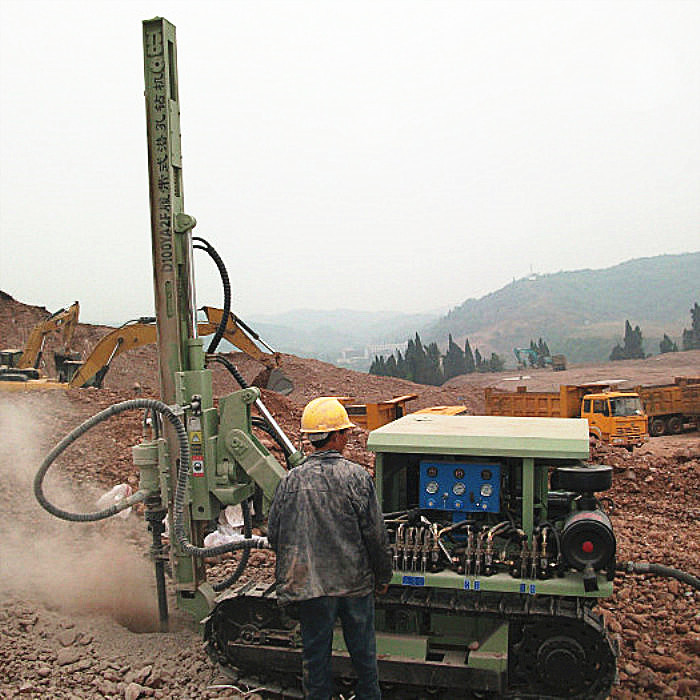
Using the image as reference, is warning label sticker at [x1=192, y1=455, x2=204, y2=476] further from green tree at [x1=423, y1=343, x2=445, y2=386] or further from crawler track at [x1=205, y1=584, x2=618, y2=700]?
green tree at [x1=423, y1=343, x2=445, y2=386]

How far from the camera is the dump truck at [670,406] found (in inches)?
894

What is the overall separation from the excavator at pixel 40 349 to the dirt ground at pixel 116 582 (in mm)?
5568

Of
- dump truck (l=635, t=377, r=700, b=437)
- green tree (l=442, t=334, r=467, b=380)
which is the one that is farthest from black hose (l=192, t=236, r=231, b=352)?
green tree (l=442, t=334, r=467, b=380)

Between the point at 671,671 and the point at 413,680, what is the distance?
1868mm

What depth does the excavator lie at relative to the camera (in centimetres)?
1833

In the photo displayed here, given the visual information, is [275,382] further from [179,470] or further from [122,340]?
[179,470]

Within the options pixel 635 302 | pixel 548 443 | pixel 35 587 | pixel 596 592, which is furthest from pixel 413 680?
pixel 635 302

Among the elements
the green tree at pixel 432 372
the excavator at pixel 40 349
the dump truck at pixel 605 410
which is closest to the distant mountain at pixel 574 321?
the green tree at pixel 432 372

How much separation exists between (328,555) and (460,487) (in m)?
1.56

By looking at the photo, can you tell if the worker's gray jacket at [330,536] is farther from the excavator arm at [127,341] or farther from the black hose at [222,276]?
the excavator arm at [127,341]

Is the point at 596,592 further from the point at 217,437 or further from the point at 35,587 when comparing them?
the point at 35,587

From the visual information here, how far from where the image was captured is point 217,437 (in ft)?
18.8

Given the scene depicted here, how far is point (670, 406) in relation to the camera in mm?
22828

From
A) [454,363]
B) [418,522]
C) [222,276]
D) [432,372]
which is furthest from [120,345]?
[454,363]
